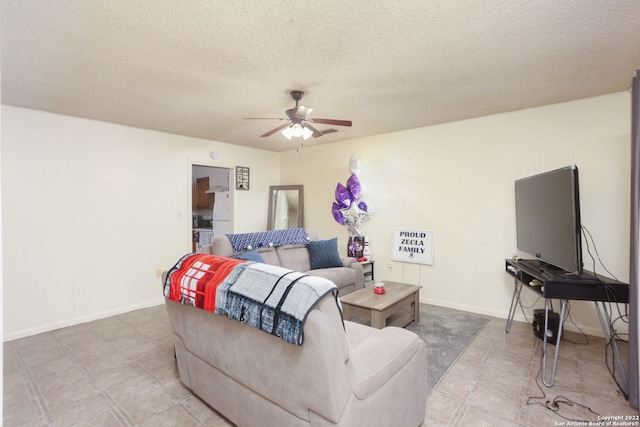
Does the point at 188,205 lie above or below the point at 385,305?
above

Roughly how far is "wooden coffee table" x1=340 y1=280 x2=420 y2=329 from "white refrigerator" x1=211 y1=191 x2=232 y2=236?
9.58ft

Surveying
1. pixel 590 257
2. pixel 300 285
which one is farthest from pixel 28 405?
pixel 590 257

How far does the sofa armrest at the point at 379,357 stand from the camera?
1600mm

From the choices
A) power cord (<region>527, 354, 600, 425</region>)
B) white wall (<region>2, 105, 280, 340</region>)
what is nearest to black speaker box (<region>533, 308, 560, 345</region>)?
power cord (<region>527, 354, 600, 425</region>)

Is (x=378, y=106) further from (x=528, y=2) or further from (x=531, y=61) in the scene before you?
(x=528, y=2)

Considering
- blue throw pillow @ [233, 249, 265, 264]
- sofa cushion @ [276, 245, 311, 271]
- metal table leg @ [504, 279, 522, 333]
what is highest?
blue throw pillow @ [233, 249, 265, 264]

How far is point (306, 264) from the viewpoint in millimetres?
4359

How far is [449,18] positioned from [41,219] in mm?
4235

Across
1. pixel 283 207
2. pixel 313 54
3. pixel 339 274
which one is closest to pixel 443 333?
pixel 339 274

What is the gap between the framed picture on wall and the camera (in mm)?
5438

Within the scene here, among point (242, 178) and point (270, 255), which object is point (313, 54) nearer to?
point (270, 255)

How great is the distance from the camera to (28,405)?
2334mm

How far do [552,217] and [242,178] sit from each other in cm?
421

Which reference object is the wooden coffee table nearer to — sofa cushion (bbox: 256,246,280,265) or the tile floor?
the tile floor
